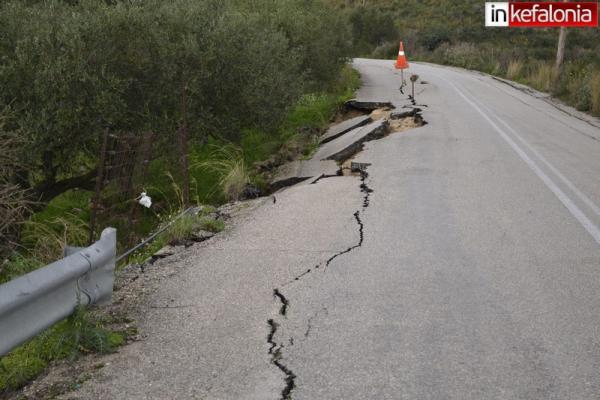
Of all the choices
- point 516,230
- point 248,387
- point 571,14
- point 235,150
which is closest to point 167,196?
point 235,150

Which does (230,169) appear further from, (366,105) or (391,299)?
(391,299)

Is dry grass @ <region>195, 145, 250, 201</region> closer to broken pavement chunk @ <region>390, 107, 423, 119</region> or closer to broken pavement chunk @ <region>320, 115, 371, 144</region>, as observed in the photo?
broken pavement chunk @ <region>320, 115, 371, 144</region>

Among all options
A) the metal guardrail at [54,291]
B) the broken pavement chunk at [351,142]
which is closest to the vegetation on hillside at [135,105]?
the broken pavement chunk at [351,142]

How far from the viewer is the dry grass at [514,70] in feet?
99.5

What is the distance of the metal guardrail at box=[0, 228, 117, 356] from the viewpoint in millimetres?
3877

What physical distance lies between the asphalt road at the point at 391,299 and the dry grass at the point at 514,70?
839 inches

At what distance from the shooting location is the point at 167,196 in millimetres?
13023

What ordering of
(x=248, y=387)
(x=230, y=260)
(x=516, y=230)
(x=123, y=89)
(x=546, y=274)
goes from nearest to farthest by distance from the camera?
(x=248, y=387), (x=546, y=274), (x=230, y=260), (x=516, y=230), (x=123, y=89)

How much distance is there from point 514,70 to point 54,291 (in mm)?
29547

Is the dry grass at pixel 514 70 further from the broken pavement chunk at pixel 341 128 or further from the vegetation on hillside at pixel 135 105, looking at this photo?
the vegetation on hillside at pixel 135 105

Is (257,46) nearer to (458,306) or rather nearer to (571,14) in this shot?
(458,306)

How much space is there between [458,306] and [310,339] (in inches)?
50.1

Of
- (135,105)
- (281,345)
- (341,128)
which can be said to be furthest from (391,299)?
(341,128)

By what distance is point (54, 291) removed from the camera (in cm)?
435
